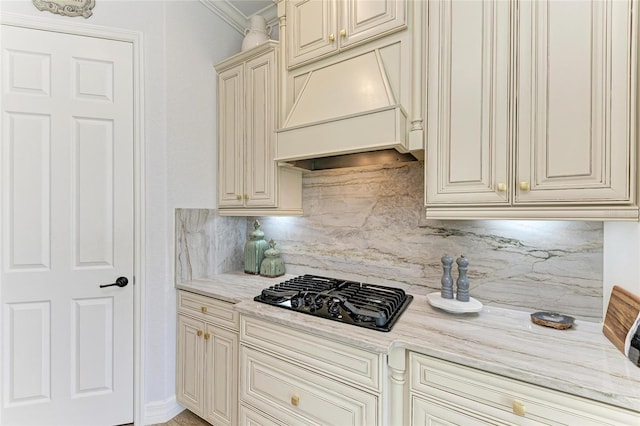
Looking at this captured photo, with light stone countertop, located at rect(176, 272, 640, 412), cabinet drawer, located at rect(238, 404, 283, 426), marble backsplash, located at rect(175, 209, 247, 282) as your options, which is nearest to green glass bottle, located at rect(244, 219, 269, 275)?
marble backsplash, located at rect(175, 209, 247, 282)

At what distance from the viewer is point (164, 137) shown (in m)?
2.21

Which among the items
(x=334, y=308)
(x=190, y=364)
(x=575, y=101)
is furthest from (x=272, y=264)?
(x=575, y=101)

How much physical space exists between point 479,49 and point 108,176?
2.23 meters

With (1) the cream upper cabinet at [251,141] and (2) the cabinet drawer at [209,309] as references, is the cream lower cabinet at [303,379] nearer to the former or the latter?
(2) the cabinet drawer at [209,309]

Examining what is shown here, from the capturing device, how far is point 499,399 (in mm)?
1034

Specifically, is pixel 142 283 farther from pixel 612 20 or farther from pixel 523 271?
pixel 612 20

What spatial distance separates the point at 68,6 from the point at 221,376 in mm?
2457

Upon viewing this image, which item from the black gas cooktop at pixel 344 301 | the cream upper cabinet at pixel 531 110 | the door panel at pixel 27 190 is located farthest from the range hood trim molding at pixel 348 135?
the door panel at pixel 27 190

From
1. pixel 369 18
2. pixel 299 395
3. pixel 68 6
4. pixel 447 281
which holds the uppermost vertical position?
pixel 68 6

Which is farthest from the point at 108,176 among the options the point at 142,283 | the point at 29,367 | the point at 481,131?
the point at 481,131

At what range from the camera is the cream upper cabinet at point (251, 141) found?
210 centimetres

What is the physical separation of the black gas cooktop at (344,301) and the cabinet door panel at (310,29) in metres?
1.33

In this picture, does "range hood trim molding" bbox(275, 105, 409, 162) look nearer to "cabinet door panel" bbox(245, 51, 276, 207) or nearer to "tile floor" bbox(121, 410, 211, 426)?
"cabinet door panel" bbox(245, 51, 276, 207)

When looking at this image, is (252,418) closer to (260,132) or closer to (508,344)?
(508,344)
